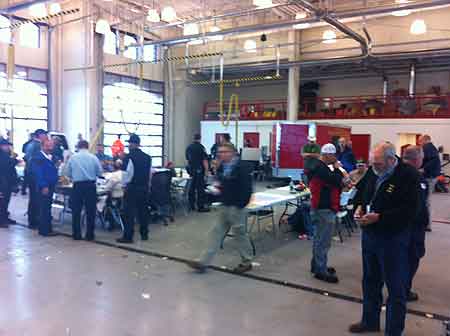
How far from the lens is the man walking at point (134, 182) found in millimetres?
5559

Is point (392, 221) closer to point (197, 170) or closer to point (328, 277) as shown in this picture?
point (328, 277)

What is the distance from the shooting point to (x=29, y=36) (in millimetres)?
13633

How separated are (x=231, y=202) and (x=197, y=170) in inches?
147

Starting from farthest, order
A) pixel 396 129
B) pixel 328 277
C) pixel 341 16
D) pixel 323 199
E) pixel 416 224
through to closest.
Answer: pixel 396 129
pixel 341 16
pixel 328 277
pixel 323 199
pixel 416 224

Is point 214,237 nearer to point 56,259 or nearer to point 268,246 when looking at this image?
point 268,246

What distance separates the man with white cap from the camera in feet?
13.5

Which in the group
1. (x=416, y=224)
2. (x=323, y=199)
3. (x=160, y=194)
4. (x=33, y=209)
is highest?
(x=323, y=199)

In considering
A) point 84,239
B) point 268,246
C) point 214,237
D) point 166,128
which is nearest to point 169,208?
point 84,239

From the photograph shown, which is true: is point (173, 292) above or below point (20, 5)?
below

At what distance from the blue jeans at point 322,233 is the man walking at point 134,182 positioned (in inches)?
100

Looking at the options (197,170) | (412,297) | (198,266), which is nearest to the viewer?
(412,297)

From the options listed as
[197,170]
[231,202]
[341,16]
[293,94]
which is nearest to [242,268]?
[231,202]

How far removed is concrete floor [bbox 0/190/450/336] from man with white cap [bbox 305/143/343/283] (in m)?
0.29

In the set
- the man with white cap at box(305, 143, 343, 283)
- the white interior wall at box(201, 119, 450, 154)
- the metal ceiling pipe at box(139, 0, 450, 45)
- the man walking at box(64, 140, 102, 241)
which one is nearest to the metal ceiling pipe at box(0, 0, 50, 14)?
the metal ceiling pipe at box(139, 0, 450, 45)
